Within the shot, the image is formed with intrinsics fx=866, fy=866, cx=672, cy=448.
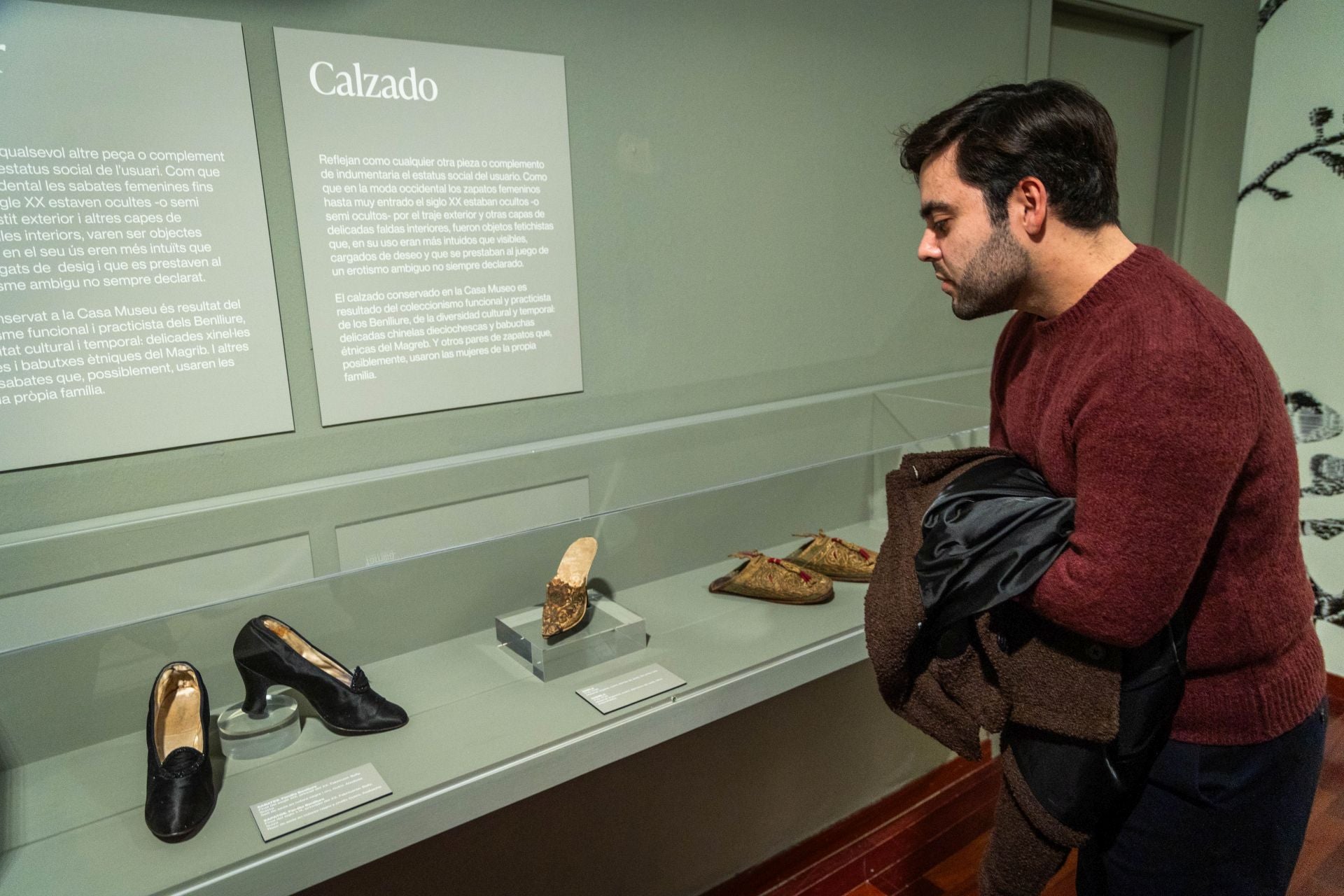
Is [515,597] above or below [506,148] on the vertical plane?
below

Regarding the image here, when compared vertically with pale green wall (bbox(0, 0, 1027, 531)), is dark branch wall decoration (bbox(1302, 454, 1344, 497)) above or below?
below

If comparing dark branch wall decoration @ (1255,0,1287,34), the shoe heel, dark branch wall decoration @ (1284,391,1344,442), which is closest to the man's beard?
the shoe heel

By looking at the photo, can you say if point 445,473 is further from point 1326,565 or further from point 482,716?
point 1326,565

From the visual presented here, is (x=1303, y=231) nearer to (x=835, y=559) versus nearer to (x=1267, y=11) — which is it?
(x=1267, y=11)

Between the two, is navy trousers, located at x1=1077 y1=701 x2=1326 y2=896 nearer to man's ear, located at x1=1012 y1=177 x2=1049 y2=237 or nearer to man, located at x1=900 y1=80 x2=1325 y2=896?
man, located at x1=900 y1=80 x2=1325 y2=896

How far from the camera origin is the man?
3.24 feet

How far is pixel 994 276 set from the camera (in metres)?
1.19

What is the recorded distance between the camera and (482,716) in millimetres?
1509

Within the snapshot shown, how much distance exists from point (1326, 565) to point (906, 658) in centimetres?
300

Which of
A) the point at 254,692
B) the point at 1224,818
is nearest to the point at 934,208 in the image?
the point at 1224,818

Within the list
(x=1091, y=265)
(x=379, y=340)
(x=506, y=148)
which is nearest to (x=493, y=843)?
(x=379, y=340)

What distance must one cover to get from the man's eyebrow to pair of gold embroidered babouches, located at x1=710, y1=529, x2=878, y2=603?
939 millimetres

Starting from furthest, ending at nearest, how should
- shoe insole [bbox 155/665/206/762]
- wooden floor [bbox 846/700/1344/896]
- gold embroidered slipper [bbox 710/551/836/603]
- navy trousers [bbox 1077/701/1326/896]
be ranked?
wooden floor [bbox 846/700/1344/896] → gold embroidered slipper [bbox 710/551/836/603] → shoe insole [bbox 155/665/206/762] → navy trousers [bbox 1077/701/1326/896]

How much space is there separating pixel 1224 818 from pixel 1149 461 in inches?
23.6
